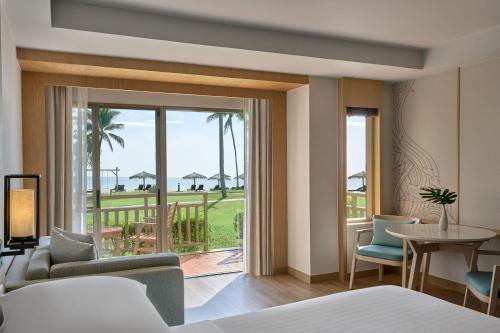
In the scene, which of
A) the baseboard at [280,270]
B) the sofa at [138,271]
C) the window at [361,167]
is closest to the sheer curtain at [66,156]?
the sofa at [138,271]

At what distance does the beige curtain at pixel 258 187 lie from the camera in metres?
4.74

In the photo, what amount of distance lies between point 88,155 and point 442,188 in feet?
12.4

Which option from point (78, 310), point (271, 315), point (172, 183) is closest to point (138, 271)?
point (271, 315)

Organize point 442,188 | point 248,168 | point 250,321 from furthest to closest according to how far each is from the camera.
→ point 248,168 < point 442,188 < point 250,321

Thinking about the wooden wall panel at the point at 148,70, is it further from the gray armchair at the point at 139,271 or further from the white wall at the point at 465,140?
the gray armchair at the point at 139,271

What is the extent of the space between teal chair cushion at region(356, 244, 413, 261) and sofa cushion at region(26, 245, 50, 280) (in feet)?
9.77

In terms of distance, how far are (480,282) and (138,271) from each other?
8.34ft

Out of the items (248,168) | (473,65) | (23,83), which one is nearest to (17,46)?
(23,83)

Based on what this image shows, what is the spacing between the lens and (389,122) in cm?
500

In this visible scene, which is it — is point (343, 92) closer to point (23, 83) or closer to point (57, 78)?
point (57, 78)

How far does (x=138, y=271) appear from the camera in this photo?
259cm

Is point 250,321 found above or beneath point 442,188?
beneath

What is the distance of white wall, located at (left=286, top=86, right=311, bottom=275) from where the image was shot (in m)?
4.51

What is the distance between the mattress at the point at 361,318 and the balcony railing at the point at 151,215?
9.27 feet
